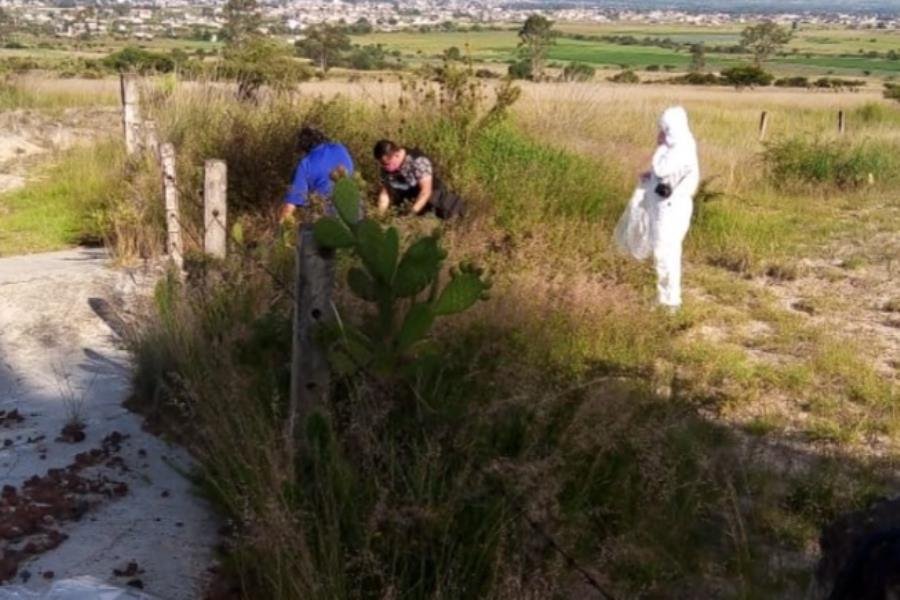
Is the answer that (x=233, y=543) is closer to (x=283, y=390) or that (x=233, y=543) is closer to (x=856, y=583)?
(x=283, y=390)

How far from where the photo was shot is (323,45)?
28.5m

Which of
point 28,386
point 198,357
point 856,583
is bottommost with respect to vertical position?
point 28,386

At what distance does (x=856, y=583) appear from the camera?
6.81ft

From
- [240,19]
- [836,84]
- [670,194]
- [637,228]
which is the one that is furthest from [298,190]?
[836,84]

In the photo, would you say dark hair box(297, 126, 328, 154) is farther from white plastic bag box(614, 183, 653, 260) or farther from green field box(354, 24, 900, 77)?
green field box(354, 24, 900, 77)

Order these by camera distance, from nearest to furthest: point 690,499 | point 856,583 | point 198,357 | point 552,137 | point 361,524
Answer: point 856,583
point 361,524
point 690,499
point 198,357
point 552,137

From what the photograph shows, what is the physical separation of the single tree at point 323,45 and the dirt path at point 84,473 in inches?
821

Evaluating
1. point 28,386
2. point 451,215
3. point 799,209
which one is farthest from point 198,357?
point 799,209

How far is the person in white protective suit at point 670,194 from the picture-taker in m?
7.71

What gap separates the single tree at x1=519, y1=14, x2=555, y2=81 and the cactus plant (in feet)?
62.2

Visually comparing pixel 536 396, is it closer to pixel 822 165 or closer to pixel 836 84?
pixel 822 165

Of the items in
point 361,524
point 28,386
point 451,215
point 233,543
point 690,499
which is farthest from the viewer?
point 451,215

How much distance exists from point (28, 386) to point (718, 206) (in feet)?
26.9

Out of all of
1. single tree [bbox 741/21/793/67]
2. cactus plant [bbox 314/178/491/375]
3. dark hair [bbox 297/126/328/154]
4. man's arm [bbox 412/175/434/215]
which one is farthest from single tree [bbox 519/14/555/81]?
single tree [bbox 741/21/793/67]
